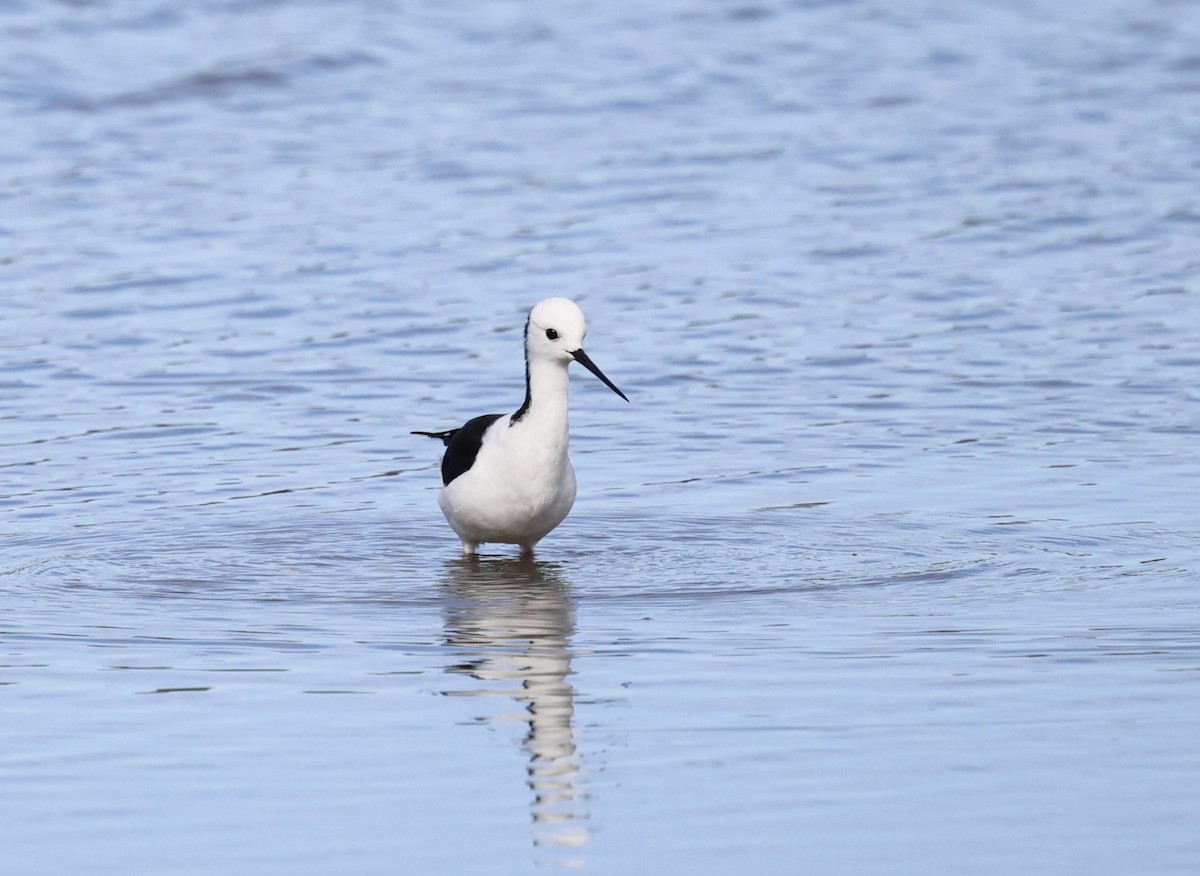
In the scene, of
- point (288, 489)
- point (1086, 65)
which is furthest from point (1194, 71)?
point (288, 489)

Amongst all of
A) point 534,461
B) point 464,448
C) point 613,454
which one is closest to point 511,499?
point 534,461

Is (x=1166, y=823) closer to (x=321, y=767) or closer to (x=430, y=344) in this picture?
(x=321, y=767)

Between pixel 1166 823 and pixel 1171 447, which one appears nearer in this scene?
pixel 1166 823

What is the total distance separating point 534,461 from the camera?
8781 millimetres

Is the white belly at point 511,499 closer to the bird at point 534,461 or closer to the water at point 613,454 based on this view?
the bird at point 534,461

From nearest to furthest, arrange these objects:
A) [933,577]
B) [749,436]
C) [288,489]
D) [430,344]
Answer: [933,577] → [288,489] → [749,436] → [430,344]

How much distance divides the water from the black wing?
13.8 inches

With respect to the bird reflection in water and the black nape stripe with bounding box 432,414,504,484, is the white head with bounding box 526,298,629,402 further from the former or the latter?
the bird reflection in water

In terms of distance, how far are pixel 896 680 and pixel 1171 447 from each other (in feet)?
14.4

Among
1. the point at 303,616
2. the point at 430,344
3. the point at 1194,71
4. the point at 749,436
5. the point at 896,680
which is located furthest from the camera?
the point at 1194,71

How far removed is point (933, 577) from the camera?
823 centimetres

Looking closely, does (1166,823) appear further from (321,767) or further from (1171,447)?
(1171,447)

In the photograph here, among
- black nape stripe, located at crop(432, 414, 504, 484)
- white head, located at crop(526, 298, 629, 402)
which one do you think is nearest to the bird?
white head, located at crop(526, 298, 629, 402)

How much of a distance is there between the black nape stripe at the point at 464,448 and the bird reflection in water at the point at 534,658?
389 mm
